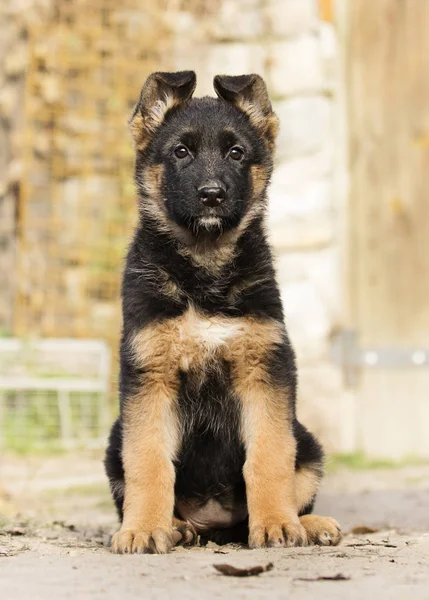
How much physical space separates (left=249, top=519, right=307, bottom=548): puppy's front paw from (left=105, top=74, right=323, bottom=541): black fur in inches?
13.6

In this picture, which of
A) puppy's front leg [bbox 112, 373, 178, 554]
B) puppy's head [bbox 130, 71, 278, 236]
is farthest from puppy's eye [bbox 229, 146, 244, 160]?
puppy's front leg [bbox 112, 373, 178, 554]

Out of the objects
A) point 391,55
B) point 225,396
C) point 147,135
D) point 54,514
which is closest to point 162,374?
point 225,396

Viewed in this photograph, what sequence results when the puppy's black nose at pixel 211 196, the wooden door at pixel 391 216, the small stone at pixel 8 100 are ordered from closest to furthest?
the puppy's black nose at pixel 211 196 → the wooden door at pixel 391 216 → the small stone at pixel 8 100

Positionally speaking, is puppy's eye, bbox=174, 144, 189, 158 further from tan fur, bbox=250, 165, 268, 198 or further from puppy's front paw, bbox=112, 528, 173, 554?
puppy's front paw, bbox=112, 528, 173, 554

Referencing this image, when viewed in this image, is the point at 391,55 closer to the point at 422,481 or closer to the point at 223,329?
the point at 422,481

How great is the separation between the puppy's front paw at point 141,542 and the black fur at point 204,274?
0.42 metres

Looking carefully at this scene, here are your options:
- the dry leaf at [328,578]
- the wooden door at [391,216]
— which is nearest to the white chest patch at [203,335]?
the dry leaf at [328,578]

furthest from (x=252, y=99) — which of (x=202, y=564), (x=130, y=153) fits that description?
(x=130, y=153)

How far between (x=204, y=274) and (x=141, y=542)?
102cm

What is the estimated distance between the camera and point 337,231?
737 centimetres

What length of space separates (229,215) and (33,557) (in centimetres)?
141

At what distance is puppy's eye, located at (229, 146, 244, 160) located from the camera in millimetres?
3785

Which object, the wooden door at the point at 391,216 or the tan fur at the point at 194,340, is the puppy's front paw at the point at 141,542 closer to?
the tan fur at the point at 194,340

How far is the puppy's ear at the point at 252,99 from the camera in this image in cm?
394
